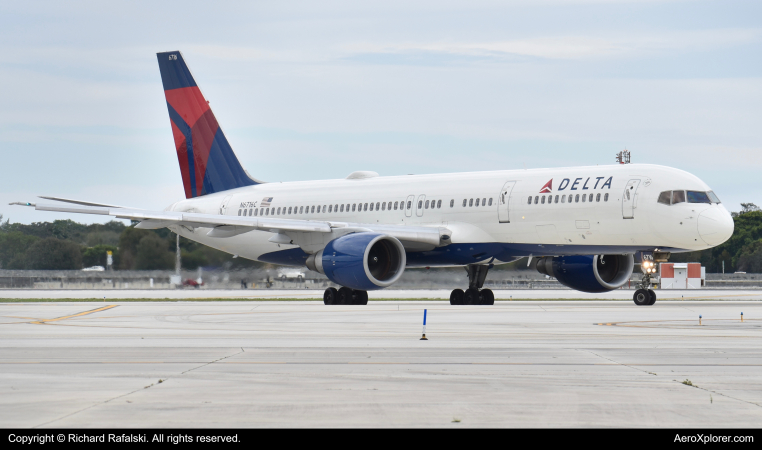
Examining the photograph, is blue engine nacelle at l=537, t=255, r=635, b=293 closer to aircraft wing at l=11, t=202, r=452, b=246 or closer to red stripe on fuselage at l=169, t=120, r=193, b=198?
aircraft wing at l=11, t=202, r=452, b=246

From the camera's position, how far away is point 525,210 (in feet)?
93.9

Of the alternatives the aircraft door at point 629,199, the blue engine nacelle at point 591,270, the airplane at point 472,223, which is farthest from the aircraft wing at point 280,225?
the aircraft door at point 629,199

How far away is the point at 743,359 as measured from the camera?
12.0 m

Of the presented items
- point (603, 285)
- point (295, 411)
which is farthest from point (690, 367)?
point (603, 285)

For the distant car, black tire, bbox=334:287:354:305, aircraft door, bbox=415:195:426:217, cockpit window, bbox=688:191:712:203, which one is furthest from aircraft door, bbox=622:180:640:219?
the distant car

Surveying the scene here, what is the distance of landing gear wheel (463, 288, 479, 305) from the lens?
3088 cm

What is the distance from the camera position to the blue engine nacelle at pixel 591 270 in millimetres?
30578

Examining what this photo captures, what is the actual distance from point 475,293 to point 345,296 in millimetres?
4462

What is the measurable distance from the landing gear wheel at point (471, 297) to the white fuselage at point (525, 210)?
111cm

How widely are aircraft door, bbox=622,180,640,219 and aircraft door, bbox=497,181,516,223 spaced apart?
153 inches

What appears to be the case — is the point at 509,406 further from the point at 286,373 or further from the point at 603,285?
the point at 603,285

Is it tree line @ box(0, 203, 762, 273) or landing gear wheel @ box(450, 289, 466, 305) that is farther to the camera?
tree line @ box(0, 203, 762, 273)

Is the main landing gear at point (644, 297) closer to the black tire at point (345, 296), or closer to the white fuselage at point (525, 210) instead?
the white fuselage at point (525, 210)

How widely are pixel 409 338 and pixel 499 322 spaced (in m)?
4.68
